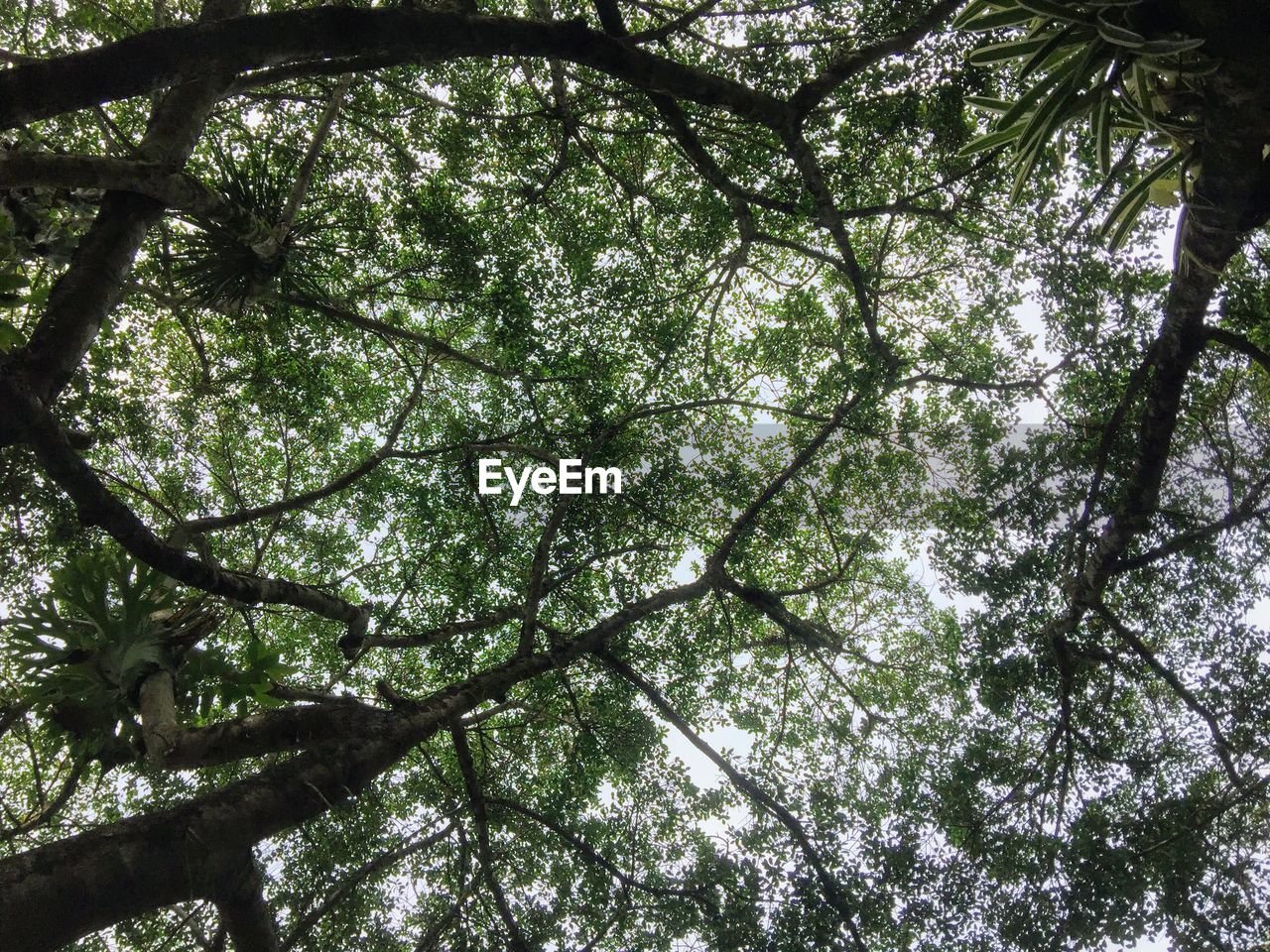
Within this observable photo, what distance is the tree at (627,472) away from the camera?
2.82 metres

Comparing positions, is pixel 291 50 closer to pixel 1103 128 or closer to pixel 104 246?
pixel 104 246

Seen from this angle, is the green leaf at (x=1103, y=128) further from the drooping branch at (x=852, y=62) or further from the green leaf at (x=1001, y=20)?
the drooping branch at (x=852, y=62)

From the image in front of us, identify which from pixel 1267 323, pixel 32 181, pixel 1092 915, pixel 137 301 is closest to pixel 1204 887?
pixel 1092 915

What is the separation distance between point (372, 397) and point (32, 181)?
347 cm

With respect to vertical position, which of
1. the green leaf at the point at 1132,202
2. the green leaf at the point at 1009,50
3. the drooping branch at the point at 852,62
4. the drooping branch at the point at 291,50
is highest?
the drooping branch at the point at 852,62

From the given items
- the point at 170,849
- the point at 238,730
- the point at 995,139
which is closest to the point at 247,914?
the point at 238,730

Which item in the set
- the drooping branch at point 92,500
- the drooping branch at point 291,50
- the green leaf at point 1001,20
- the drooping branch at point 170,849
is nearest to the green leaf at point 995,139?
the green leaf at point 1001,20

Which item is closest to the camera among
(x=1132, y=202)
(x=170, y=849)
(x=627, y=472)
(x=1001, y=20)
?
(x=170, y=849)

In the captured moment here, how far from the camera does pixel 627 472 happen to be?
5395 millimetres

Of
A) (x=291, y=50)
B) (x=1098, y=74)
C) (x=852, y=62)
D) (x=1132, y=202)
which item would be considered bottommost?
(x=1132, y=202)

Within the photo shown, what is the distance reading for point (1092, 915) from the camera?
11.4 ft

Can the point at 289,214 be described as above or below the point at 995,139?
above

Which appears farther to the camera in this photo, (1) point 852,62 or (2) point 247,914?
(1) point 852,62

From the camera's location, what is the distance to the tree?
2.82 meters
